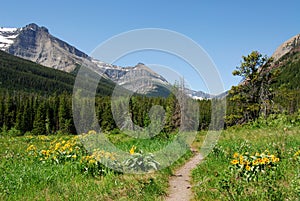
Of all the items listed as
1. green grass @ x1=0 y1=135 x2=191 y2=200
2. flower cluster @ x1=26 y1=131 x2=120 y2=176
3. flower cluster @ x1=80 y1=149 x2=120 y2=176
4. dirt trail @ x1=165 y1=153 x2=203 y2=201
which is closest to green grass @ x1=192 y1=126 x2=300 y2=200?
dirt trail @ x1=165 y1=153 x2=203 y2=201

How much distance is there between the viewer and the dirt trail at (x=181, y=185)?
25.1 ft

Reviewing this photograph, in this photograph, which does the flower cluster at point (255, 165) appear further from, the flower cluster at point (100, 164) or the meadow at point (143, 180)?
the flower cluster at point (100, 164)

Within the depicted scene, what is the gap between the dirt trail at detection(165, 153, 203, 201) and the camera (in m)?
7.66

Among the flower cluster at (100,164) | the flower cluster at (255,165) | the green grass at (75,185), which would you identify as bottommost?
the green grass at (75,185)

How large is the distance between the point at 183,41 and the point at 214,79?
1.64m

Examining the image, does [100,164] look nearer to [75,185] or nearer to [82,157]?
[82,157]

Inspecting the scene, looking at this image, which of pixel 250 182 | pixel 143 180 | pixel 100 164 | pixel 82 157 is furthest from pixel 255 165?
pixel 82 157

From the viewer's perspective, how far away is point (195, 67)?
10984 millimetres

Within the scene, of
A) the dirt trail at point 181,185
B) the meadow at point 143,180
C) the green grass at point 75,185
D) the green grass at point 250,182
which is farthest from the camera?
the dirt trail at point 181,185

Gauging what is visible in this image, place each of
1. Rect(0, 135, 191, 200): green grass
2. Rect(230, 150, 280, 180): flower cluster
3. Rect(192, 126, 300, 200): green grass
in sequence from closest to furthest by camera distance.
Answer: Rect(192, 126, 300, 200): green grass → Rect(0, 135, 191, 200): green grass → Rect(230, 150, 280, 180): flower cluster

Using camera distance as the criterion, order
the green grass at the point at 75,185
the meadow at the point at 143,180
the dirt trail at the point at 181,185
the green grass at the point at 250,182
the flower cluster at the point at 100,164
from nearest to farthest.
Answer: the green grass at the point at 250,182 < the meadow at the point at 143,180 < the green grass at the point at 75,185 < the dirt trail at the point at 181,185 < the flower cluster at the point at 100,164

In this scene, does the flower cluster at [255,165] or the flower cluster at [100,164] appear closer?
the flower cluster at [255,165]

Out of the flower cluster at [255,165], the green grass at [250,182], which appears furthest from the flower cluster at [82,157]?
the flower cluster at [255,165]

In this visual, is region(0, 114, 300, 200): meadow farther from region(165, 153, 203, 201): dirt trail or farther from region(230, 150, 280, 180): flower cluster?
region(165, 153, 203, 201): dirt trail
